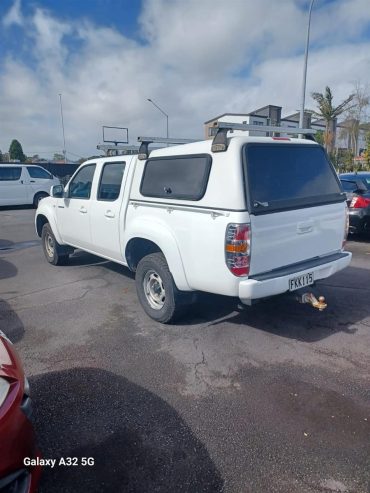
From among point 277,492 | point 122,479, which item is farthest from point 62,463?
point 277,492

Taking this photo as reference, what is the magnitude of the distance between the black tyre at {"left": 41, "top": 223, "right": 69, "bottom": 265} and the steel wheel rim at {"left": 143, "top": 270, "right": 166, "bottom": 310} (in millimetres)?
2957

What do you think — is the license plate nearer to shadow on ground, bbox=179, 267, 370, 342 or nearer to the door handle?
shadow on ground, bbox=179, 267, 370, 342

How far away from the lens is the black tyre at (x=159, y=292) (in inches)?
154

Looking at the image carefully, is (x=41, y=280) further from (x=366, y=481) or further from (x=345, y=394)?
(x=366, y=481)

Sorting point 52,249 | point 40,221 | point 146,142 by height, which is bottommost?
point 52,249

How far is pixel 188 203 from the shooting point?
3.59m

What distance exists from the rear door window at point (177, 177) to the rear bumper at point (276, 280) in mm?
1006

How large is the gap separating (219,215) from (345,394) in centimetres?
187

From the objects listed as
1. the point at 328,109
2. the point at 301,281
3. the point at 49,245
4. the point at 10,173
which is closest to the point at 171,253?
the point at 301,281

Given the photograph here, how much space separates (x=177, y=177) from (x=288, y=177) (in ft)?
3.96

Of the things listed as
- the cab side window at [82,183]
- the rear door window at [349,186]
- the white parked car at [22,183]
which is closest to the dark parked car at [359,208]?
the rear door window at [349,186]

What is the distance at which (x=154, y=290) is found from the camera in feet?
14.3

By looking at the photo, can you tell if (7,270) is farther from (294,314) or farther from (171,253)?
(294,314)

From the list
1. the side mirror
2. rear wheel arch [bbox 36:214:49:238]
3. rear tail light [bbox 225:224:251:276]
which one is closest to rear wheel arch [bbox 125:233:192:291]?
rear tail light [bbox 225:224:251:276]
